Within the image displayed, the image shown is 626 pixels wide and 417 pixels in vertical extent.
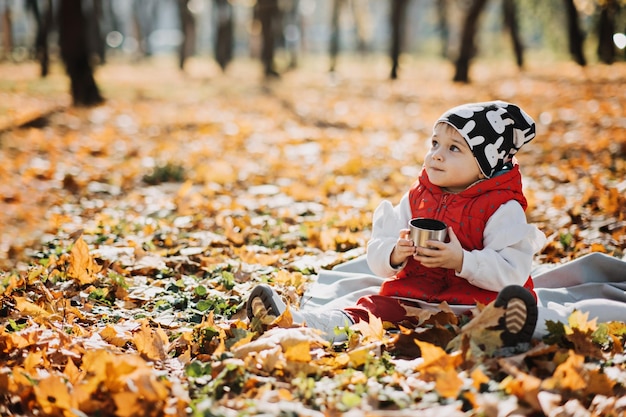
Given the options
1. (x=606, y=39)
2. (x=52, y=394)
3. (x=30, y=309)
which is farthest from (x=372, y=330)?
(x=606, y=39)

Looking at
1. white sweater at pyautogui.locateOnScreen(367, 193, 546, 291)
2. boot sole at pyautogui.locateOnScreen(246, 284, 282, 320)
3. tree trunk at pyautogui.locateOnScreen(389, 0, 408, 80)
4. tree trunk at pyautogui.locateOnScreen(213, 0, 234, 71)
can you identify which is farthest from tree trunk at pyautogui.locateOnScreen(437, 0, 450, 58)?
boot sole at pyautogui.locateOnScreen(246, 284, 282, 320)

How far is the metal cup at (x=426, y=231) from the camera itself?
96.7 inches

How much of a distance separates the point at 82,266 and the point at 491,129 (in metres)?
2.29

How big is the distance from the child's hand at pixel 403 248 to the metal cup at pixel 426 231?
0.24 ft

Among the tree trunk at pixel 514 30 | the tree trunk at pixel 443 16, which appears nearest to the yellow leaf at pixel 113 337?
the tree trunk at pixel 514 30

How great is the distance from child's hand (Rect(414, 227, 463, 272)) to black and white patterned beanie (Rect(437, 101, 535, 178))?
38 centimetres

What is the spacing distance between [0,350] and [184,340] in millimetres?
727

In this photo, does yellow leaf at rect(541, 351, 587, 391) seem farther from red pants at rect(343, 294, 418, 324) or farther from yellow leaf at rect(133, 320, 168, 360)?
yellow leaf at rect(133, 320, 168, 360)

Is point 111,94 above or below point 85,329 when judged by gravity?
above

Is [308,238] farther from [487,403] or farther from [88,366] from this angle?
[487,403]

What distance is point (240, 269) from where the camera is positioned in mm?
3639

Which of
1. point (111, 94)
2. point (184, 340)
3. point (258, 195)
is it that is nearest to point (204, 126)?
point (258, 195)

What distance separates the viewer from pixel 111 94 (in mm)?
14969

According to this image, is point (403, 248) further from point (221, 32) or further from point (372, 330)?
point (221, 32)
